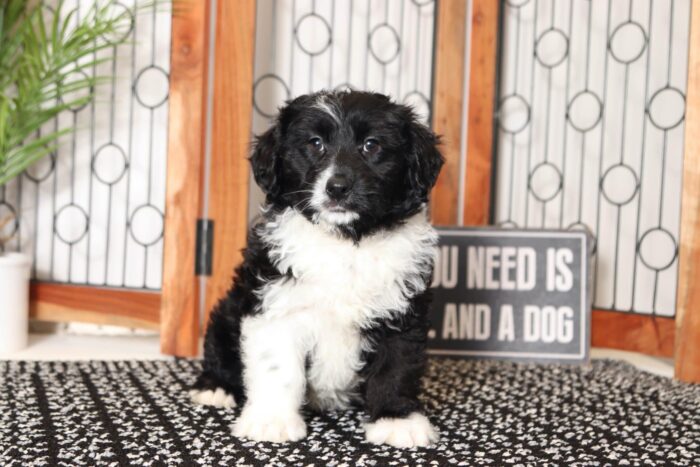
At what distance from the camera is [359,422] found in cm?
217

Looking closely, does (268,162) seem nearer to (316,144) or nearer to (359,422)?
(316,144)

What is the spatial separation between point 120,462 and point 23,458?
0.70 feet

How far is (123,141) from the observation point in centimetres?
330

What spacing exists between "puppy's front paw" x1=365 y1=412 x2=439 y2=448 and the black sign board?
1.10 meters

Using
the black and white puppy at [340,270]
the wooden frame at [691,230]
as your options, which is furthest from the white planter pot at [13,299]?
the wooden frame at [691,230]

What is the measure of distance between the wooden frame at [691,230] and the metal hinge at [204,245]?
1.72 m

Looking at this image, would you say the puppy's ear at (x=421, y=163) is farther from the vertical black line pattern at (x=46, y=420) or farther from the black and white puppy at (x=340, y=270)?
the vertical black line pattern at (x=46, y=420)

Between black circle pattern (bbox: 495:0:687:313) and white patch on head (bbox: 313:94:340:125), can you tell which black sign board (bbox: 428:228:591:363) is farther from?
white patch on head (bbox: 313:94:340:125)

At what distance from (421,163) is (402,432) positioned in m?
0.66

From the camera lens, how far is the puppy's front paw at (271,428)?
194 centimetres

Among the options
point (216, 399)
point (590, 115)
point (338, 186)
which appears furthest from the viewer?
point (590, 115)

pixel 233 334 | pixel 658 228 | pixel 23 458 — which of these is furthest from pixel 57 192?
pixel 658 228

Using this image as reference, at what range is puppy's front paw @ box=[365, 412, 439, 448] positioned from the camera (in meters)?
1.96

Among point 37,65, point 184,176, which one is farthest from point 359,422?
point 37,65
